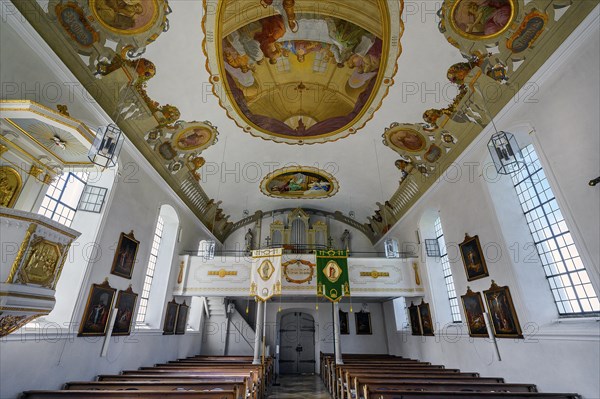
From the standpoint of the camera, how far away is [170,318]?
33.9ft

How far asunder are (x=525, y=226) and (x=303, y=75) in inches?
267

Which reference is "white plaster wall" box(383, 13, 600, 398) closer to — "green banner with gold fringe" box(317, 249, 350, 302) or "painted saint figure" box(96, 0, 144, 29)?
"green banner with gold fringe" box(317, 249, 350, 302)

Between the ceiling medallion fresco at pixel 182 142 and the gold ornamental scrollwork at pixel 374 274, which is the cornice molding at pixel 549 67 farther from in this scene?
the ceiling medallion fresco at pixel 182 142

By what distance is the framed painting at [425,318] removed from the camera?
395 inches

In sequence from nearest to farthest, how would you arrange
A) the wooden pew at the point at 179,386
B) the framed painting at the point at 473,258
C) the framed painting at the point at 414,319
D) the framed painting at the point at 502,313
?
the wooden pew at the point at 179,386 < the framed painting at the point at 502,313 < the framed painting at the point at 473,258 < the framed painting at the point at 414,319

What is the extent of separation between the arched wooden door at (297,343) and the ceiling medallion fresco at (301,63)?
31.5 ft

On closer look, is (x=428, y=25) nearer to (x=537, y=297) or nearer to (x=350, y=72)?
(x=350, y=72)

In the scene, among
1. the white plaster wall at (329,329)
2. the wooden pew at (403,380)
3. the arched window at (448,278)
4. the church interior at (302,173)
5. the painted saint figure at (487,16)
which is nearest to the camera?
the church interior at (302,173)

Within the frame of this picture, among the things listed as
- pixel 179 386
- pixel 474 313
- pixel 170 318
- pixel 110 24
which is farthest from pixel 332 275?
pixel 110 24

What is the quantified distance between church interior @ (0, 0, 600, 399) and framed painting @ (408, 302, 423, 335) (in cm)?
9

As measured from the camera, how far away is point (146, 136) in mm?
8234

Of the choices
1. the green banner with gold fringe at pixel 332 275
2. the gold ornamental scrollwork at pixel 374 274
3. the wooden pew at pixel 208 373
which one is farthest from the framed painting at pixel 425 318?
the wooden pew at pixel 208 373

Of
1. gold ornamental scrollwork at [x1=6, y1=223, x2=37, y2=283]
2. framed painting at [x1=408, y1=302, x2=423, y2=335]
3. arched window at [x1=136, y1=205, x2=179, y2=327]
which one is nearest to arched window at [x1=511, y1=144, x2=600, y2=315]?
framed painting at [x1=408, y1=302, x2=423, y2=335]

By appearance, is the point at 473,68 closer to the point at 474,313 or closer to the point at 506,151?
the point at 506,151
